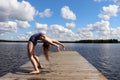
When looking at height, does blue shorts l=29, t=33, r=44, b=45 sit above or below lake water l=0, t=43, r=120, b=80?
above

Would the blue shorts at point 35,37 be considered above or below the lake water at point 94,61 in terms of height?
above

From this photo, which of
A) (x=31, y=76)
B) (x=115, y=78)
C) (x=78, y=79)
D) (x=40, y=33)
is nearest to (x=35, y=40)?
(x=40, y=33)

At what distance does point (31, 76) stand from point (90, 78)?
2066mm

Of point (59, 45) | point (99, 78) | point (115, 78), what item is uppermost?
point (59, 45)

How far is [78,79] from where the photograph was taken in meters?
8.77

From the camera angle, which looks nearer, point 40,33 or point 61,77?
point 61,77

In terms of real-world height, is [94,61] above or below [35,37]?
below

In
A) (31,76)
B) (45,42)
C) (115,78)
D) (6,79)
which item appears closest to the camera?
(6,79)

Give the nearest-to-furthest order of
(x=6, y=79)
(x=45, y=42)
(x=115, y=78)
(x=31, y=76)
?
(x=6, y=79), (x=31, y=76), (x=45, y=42), (x=115, y=78)

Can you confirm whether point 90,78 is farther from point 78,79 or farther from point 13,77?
point 13,77

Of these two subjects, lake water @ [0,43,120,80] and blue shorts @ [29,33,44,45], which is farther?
lake water @ [0,43,120,80]

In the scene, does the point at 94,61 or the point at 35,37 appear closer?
the point at 35,37

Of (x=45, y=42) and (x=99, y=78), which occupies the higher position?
(x=45, y=42)

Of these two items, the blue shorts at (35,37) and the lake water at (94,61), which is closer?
the blue shorts at (35,37)
